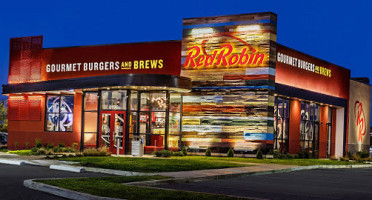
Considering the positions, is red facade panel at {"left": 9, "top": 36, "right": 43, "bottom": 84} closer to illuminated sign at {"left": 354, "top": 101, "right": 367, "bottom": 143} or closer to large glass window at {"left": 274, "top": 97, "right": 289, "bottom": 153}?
large glass window at {"left": 274, "top": 97, "right": 289, "bottom": 153}

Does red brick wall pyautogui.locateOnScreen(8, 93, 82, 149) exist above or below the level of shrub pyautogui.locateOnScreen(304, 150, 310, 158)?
above

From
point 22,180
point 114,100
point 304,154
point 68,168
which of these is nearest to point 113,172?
Answer: point 68,168

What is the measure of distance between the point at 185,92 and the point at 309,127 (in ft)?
34.8

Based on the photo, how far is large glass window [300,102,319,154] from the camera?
38094 mm

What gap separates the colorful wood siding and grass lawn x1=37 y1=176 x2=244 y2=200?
638 inches

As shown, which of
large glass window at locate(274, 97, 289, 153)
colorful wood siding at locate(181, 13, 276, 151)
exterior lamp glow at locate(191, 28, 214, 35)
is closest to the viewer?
colorful wood siding at locate(181, 13, 276, 151)

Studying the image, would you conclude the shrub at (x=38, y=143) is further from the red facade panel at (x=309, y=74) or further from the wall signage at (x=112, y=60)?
the red facade panel at (x=309, y=74)

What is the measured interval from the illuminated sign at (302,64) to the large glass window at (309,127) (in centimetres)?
235

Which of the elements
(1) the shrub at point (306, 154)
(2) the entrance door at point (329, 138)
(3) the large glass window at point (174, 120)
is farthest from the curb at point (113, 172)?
(2) the entrance door at point (329, 138)

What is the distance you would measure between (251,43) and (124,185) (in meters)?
18.2

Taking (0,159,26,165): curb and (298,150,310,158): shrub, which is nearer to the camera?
(0,159,26,165): curb

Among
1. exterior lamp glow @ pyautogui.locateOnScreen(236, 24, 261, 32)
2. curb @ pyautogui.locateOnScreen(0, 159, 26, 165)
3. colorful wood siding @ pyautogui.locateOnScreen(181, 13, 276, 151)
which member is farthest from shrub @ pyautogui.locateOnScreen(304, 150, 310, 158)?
curb @ pyautogui.locateOnScreen(0, 159, 26, 165)

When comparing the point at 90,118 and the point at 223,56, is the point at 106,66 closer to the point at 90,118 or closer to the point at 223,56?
the point at 90,118

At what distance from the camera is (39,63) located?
3916 centimetres
